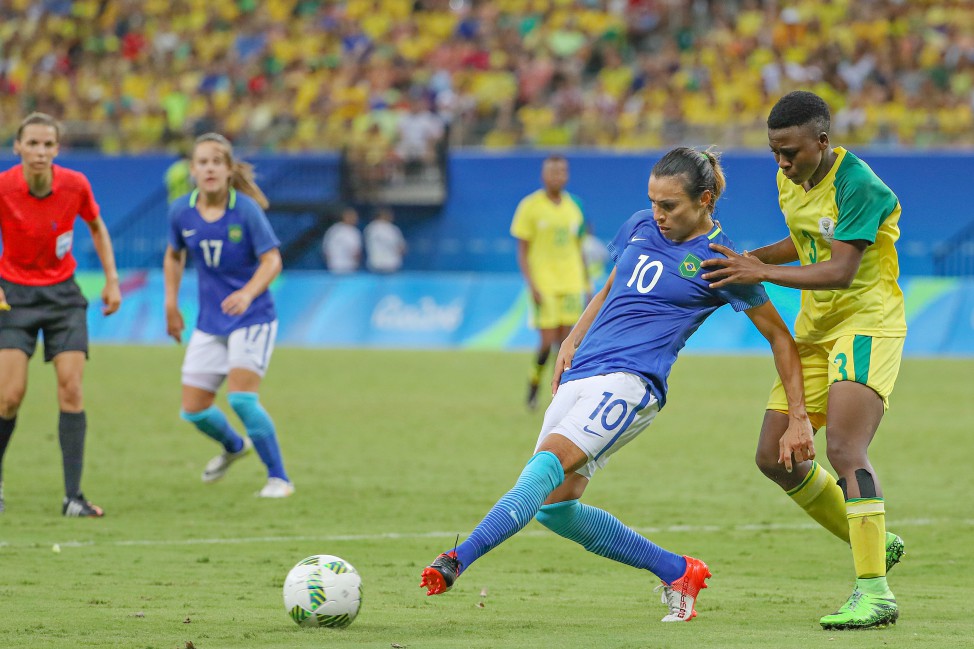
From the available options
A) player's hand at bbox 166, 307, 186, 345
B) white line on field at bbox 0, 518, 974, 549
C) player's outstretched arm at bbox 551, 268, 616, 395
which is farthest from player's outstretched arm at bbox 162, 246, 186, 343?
player's outstretched arm at bbox 551, 268, 616, 395

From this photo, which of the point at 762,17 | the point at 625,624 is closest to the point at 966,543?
the point at 625,624

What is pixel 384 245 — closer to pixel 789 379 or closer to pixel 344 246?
pixel 344 246

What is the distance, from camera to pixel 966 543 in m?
8.27

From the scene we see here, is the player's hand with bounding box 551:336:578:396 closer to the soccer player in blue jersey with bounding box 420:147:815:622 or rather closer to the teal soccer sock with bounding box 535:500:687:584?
the soccer player in blue jersey with bounding box 420:147:815:622

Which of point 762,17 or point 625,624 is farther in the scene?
point 762,17

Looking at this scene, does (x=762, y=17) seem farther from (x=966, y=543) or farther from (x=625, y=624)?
(x=625, y=624)

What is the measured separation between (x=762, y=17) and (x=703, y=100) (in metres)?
2.43

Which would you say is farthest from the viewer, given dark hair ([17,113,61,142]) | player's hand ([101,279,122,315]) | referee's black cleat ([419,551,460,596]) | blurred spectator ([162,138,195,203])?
blurred spectator ([162,138,195,203])

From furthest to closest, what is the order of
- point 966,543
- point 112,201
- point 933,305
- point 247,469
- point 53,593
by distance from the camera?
point 112,201
point 933,305
point 247,469
point 966,543
point 53,593

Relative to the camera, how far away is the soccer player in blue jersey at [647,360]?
5629 millimetres

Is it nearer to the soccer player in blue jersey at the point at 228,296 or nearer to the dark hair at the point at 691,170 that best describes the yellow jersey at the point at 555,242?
the soccer player in blue jersey at the point at 228,296

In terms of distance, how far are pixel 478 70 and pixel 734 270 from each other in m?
24.7

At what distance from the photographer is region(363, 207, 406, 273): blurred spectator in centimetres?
2823

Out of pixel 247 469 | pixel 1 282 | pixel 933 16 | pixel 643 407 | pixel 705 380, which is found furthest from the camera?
pixel 933 16
